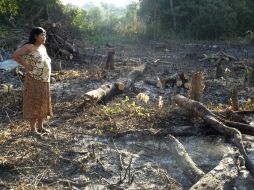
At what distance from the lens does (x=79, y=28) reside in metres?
19.8

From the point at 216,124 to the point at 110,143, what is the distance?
5.23 ft

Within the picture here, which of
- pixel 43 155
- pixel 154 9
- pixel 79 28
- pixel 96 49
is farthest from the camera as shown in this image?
pixel 154 9

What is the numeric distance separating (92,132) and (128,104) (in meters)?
1.87

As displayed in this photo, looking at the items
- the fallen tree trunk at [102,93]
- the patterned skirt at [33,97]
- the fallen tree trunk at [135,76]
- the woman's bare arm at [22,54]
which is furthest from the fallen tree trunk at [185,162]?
the fallen tree trunk at [135,76]

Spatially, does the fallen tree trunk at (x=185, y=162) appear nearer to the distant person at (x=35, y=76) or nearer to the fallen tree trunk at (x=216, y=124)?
the fallen tree trunk at (x=216, y=124)

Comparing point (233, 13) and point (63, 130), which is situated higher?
point (233, 13)

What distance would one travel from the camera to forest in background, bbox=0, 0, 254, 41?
19875mm

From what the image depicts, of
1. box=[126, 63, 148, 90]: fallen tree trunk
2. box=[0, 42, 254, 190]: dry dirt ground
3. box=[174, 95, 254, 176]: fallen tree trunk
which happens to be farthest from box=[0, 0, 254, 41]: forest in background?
box=[174, 95, 254, 176]: fallen tree trunk

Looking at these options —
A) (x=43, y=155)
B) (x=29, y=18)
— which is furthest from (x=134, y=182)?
(x=29, y=18)

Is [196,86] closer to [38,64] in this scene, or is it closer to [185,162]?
[185,162]

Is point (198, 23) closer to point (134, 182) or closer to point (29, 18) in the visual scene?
point (29, 18)

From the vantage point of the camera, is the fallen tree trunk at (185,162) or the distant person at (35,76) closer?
the fallen tree trunk at (185,162)

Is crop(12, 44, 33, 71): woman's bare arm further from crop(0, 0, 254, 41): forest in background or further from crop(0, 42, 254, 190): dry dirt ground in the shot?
crop(0, 0, 254, 41): forest in background

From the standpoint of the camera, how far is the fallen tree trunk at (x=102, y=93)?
7094 millimetres
